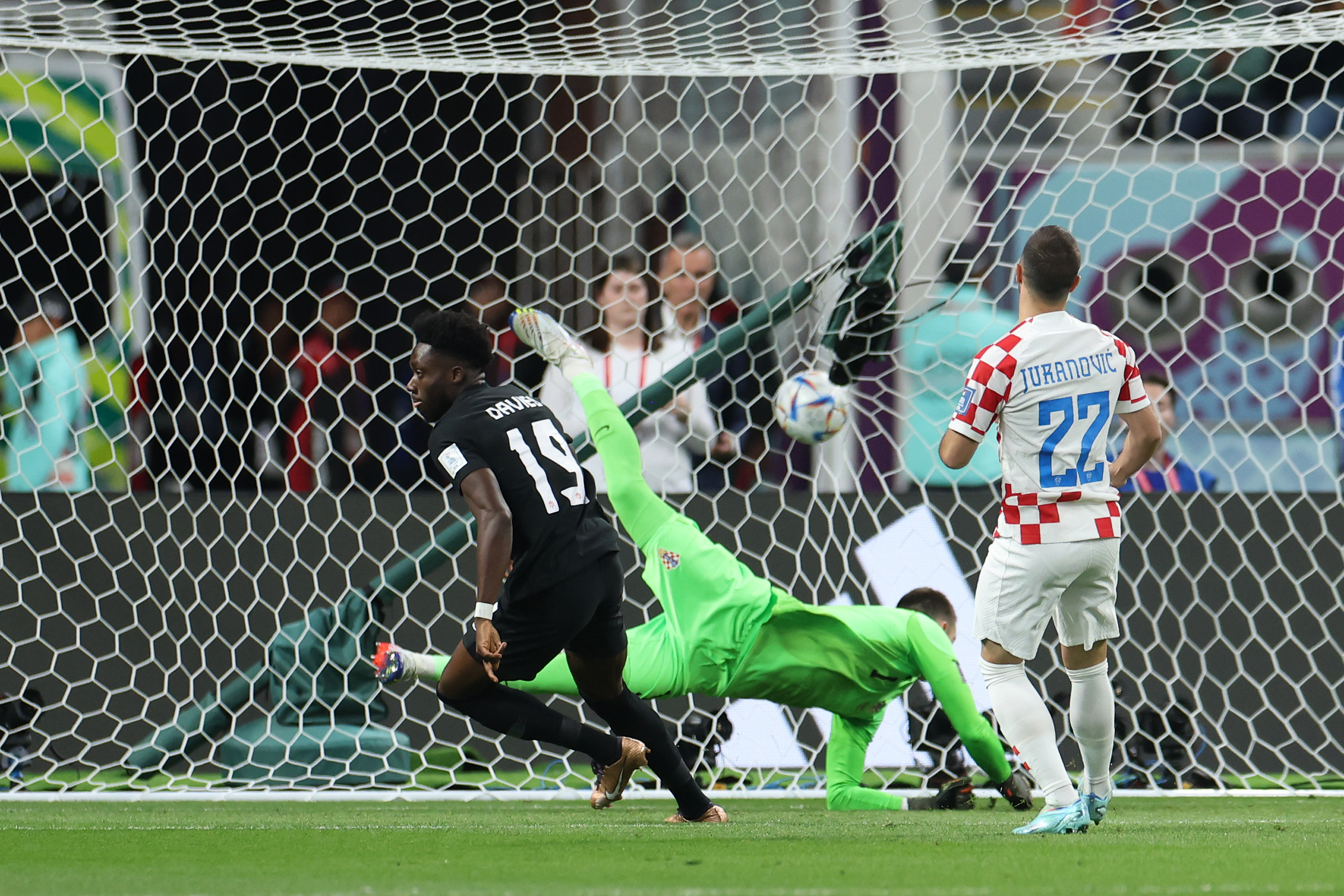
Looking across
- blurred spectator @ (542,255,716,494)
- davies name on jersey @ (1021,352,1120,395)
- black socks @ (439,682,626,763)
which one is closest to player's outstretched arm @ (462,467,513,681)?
black socks @ (439,682,626,763)

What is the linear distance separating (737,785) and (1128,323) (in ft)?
10.5

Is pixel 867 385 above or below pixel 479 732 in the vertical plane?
above

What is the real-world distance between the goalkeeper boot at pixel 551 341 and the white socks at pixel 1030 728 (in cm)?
170

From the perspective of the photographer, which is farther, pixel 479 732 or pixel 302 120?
pixel 302 120

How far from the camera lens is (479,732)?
20.3 ft

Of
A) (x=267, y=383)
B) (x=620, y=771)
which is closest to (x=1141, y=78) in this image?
(x=267, y=383)

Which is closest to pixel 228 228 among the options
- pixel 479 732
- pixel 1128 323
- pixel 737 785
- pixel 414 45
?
pixel 414 45

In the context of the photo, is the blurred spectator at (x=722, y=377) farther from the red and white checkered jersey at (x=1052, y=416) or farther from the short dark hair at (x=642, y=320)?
the red and white checkered jersey at (x=1052, y=416)

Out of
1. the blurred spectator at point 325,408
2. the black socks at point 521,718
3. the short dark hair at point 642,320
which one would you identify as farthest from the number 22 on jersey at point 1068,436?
the blurred spectator at point 325,408

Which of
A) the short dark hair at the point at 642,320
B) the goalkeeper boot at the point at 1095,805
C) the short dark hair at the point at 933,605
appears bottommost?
the short dark hair at the point at 933,605

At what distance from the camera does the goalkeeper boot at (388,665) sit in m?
4.77

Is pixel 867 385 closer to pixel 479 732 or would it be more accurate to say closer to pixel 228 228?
pixel 479 732

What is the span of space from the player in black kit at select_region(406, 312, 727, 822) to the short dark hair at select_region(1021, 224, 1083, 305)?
4.33ft

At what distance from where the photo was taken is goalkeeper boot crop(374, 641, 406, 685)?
4.77 m
